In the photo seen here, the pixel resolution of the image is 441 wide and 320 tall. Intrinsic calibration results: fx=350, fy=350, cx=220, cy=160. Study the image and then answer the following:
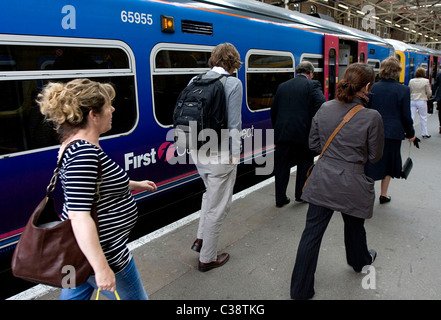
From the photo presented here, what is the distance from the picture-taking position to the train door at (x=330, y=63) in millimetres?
7445

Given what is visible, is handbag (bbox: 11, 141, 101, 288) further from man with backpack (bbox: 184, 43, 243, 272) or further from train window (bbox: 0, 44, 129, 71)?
train window (bbox: 0, 44, 129, 71)

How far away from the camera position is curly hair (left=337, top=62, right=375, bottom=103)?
2373 millimetres

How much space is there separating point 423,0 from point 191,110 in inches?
952

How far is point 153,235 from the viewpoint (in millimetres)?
3605

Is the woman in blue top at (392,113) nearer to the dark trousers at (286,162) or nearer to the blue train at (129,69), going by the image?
the dark trousers at (286,162)

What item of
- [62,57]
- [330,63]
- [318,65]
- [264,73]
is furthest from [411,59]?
[62,57]

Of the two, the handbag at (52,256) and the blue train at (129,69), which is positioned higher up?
the blue train at (129,69)

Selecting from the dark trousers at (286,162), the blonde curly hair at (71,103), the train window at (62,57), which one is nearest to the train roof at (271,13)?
the train window at (62,57)

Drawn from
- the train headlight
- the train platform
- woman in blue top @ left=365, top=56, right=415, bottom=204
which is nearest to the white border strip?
the train platform

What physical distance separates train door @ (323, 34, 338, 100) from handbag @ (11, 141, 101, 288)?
6.91m

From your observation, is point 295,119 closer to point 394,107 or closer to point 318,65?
point 394,107

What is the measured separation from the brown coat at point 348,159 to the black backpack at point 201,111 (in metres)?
0.76

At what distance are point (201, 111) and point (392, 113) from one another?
253cm
